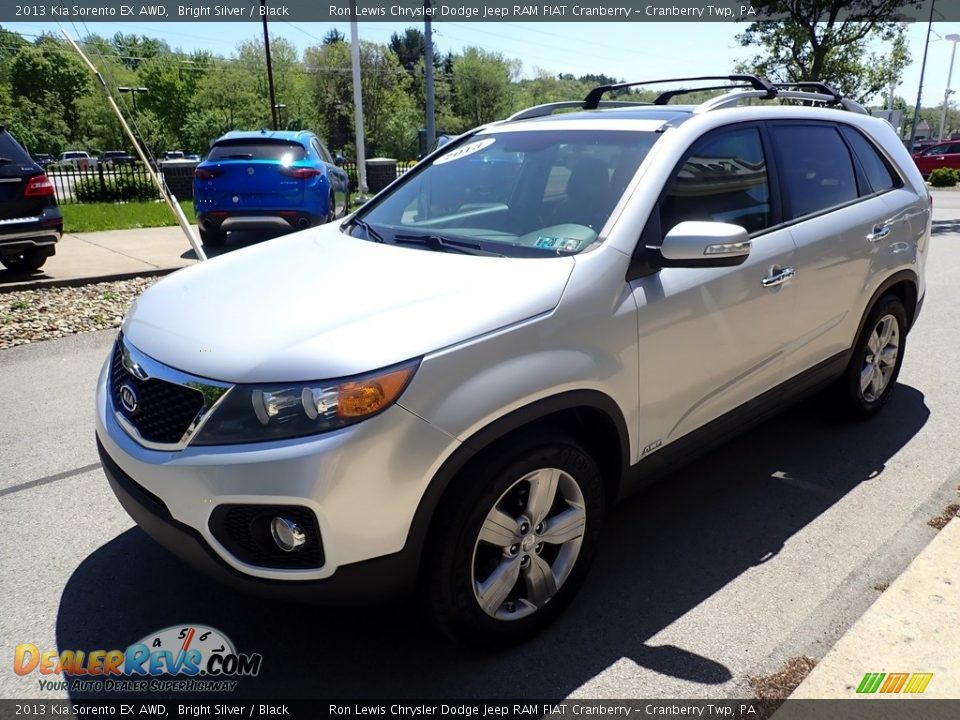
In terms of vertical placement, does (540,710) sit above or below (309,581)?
below

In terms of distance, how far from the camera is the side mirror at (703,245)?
8.68 ft

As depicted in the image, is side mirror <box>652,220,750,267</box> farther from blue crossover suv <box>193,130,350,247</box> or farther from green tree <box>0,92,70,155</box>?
green tree <box>0,92,70,155</box>

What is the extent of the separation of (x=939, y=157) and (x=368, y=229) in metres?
36.5

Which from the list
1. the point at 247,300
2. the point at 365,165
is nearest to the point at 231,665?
the point at 247,300

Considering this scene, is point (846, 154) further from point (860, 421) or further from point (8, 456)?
point (8, 456)

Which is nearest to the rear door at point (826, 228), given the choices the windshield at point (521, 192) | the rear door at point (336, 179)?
the windshield at point (521, 192)

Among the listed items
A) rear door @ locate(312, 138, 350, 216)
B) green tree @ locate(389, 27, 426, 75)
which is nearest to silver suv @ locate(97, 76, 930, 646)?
rear door @ locate(312, 138, 350, 216)

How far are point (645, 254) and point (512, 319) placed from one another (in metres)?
0.70

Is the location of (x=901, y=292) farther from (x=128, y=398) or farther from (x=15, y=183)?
(x=15, y=183)

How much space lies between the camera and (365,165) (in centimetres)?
2102

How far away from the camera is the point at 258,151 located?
427 inches

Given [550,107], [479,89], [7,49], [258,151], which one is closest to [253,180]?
[258,151]

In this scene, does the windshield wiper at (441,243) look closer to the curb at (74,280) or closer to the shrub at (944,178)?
the curb at (74,280)

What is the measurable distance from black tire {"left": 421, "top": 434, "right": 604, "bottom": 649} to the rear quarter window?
9305 mm
